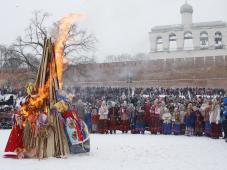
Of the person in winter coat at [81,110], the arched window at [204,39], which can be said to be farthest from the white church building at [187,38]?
the person in winter coat at [81,110]

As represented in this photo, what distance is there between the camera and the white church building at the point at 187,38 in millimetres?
67938

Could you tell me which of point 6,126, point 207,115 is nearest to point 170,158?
point 207,115

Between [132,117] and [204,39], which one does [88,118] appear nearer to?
[132,117]

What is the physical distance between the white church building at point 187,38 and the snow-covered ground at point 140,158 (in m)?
54.5

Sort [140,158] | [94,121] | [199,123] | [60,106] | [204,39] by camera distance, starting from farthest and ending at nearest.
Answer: [204,39], [94,121], [199,123], [60,106], [140,158]

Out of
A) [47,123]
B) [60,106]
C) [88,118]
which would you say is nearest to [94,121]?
[88,118]

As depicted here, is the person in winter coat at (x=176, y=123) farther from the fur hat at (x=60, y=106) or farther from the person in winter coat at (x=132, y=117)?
the fur hat at (x=60, y=106)

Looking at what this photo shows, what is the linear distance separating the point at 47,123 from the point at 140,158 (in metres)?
2.38

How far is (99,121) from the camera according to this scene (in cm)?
1902

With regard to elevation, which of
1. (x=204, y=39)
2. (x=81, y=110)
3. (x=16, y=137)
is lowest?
(x=16, y=137)

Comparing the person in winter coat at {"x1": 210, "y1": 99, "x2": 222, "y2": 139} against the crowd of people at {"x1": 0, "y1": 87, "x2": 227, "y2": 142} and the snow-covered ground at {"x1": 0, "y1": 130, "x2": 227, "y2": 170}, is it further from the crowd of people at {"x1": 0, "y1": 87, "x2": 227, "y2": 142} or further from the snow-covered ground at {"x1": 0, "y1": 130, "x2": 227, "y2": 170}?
the snow-covered ground at {"x1": 0, "y1": 130, "x2": 227, "y2": 170}

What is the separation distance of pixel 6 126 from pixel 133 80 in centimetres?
3802

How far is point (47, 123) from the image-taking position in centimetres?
1097

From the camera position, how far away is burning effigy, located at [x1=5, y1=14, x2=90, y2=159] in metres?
10.9
